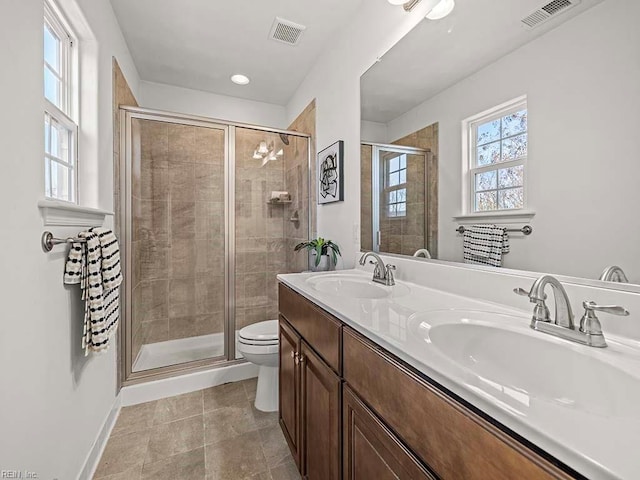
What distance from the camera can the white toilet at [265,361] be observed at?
1875 millimetres

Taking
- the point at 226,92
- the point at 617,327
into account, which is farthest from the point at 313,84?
the point at 617,327

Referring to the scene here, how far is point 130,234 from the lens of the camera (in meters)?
2.11

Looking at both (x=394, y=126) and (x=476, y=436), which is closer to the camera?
(x=476, y=436)

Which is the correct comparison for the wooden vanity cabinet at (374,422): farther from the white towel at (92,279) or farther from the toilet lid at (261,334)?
the white towel at (92,279)

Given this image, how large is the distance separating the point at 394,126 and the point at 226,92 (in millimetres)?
2150

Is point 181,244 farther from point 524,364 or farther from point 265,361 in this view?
point 524,364

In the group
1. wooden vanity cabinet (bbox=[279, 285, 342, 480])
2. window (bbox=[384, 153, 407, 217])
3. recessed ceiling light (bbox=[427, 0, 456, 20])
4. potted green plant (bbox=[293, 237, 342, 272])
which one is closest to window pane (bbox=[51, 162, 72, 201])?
wooden vanity cabinet (bbox=[279, 285, 342, 480])

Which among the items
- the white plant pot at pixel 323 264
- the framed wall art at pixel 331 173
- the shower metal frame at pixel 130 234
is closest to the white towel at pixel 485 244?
the framed wall art at pixel 331 173

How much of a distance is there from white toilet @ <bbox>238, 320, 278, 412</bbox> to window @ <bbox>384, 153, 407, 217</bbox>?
1104 mm

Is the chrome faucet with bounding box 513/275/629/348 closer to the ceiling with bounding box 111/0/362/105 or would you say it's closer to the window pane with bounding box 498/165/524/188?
the window pane with bounding box 498/165/524/188

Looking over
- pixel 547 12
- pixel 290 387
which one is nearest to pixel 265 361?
pixel 290 387

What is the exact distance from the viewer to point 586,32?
779 millimetres

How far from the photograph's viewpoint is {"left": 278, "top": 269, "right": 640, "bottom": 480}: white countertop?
1.13ft

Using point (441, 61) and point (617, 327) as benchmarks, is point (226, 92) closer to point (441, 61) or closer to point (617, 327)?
point (441, 61)
